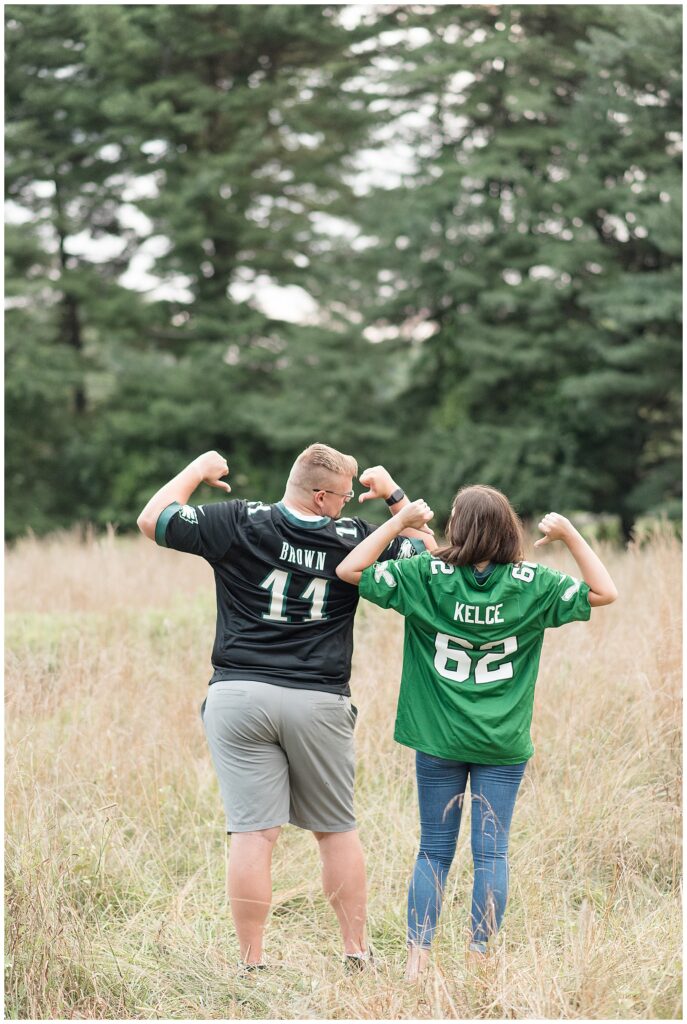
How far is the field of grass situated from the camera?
3.12m

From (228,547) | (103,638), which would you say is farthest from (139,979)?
(103,638)

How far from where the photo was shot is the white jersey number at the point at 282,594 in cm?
324

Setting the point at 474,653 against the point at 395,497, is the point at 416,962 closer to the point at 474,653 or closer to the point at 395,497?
the point at 474,653

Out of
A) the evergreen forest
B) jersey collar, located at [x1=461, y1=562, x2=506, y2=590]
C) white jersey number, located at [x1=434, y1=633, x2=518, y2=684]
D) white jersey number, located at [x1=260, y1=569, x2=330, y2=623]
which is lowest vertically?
the evergreen forest

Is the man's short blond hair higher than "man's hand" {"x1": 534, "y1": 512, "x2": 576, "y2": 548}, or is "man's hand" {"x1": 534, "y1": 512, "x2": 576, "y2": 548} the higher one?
the man's short blond hair

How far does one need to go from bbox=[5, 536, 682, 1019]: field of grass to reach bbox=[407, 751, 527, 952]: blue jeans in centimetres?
11

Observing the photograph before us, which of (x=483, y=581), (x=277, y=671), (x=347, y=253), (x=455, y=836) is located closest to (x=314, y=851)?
(x=455, y=836)

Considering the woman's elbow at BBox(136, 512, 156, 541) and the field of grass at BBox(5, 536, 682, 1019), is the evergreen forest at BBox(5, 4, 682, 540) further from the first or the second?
the woman's elbow at BBox(136, 512, 156, 541)

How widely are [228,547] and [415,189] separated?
14.0 m

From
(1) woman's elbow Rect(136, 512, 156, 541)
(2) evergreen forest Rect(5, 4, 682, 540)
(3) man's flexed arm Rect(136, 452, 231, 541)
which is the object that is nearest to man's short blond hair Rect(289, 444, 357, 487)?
(3) man's flexed arm Rect(136, 452, 231, 541)

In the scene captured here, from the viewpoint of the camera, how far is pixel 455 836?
330cm

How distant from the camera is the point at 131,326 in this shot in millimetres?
18031

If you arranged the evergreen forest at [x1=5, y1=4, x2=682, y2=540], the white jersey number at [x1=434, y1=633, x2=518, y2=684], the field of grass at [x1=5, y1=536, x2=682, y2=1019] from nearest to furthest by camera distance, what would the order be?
the field of grass at [x1=5, y1=536, x2=682, y2=1019], the white jersey number at [x1=434, y1=633, x2=518, y2=684], the evergreen forest at [x1=5, y1=4, x2=682, y2=540]

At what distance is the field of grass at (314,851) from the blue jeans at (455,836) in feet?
0.36
